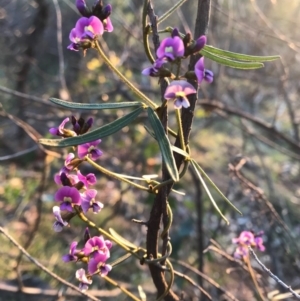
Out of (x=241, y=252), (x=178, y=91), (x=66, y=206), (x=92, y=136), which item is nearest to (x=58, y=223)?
(x=66, y=206)

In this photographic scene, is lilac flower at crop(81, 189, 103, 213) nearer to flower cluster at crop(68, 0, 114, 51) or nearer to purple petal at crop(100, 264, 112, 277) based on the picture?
purple petal at crop(100, 264, 112, 277)

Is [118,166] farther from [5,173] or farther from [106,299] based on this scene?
[106,299]

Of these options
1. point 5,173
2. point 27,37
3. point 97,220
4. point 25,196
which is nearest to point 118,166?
point 97,220

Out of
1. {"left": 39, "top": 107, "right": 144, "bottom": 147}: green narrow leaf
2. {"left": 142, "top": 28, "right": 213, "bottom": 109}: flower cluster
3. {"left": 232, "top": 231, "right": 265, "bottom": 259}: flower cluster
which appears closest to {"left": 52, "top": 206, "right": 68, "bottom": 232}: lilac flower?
{"left": 39, "top": 107, "right": 144, "bottom": 147}: green narrow leaf

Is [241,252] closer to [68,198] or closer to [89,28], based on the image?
[68,198]

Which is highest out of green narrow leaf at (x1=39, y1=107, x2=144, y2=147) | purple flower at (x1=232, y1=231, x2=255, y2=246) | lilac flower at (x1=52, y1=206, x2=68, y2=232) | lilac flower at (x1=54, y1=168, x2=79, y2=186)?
green narrow leaf at (x1=39, y1=107, x2=144, y2=147)

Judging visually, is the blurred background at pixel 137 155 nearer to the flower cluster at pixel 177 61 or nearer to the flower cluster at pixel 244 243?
the flower cluster at pixel 244 243
